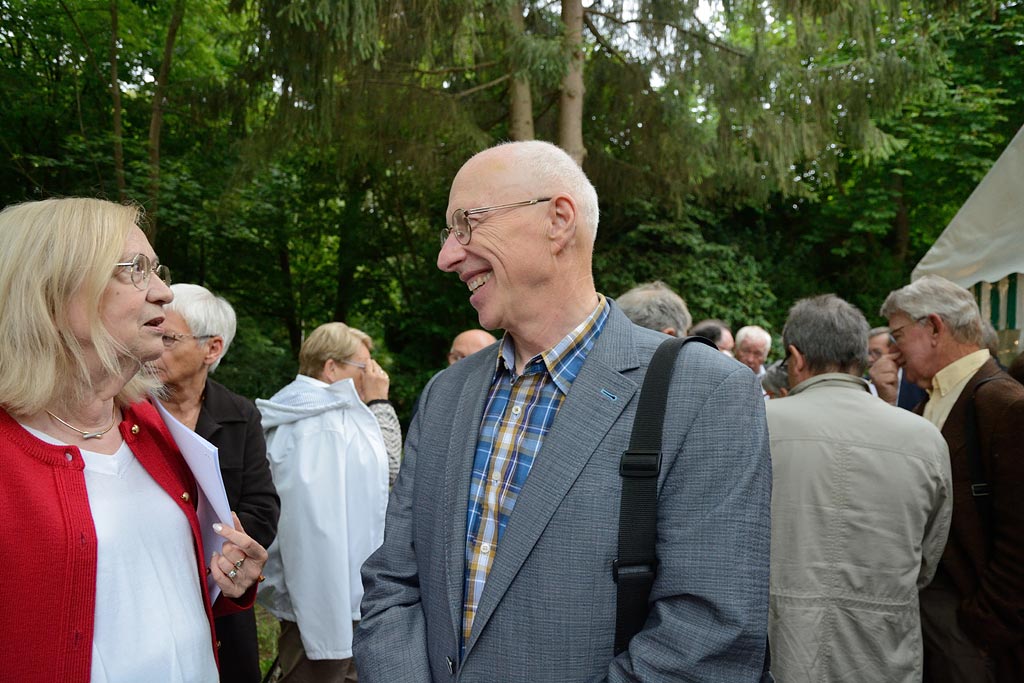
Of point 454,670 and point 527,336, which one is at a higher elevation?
point 527,336

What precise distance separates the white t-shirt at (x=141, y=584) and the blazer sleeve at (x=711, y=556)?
1.10 metres

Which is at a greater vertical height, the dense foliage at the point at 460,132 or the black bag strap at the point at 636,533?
the dense foliage at the point at 460,132

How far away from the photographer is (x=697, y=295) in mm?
12531

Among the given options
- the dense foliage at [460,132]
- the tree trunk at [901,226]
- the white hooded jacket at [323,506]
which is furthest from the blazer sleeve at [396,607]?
the tree trunk at [901,226]

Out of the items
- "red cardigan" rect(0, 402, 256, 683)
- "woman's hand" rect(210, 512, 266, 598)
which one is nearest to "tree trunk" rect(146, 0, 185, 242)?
"woman's hand" rect(210, 512, 266, 598)

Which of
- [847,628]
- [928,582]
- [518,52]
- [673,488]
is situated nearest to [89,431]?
[673,488]

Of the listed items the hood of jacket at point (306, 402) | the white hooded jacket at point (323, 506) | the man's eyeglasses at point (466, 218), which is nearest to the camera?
the man's eyeglasses at point (466, 218)

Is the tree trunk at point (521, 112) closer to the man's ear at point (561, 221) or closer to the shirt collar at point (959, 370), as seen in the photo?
the shirt collar at point (959, 370)

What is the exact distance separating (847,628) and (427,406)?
1804 mm

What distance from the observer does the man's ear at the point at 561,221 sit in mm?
1975

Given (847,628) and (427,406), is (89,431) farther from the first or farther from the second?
(847,628)

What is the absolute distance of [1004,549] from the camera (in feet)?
9.40

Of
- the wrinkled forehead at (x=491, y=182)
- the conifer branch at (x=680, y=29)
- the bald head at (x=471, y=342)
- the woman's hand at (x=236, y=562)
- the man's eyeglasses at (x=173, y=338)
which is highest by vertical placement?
the conifer branch at (x=680, y=29)

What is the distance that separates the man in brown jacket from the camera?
2.83m
